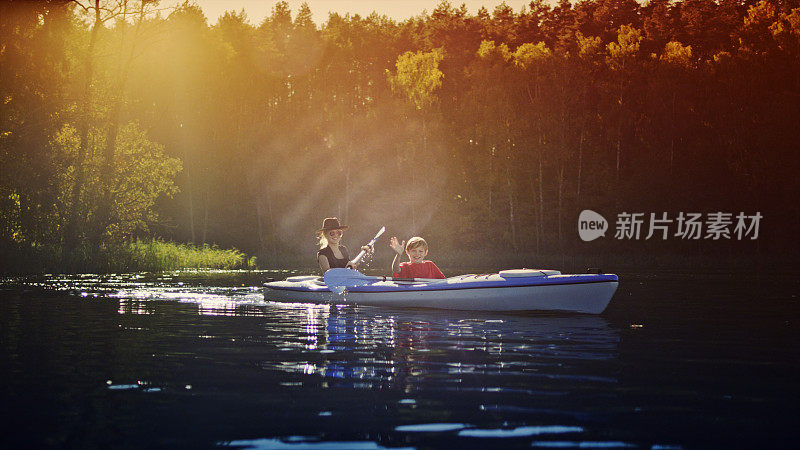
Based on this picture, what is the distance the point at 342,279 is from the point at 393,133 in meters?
22.6

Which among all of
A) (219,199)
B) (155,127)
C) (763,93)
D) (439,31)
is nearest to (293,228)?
(219,199)

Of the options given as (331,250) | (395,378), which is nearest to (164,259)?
(331,250)

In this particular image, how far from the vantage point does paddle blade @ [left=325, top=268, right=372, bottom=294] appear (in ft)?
→ 44.1

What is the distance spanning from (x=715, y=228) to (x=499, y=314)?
20.7m

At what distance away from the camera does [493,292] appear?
12.1 m

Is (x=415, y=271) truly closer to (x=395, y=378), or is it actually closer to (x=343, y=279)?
(x=343, y=279)

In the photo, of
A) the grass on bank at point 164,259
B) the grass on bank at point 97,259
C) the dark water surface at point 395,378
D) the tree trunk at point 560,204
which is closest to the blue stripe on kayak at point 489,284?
the dark water surface at point 395,378

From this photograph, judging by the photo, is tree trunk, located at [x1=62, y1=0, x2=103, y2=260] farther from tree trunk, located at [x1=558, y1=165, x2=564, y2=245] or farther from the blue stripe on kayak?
tree trunk, located at [x1=558, y1=165, x2=564, y2=245]

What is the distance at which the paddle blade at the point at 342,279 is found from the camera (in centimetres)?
1344

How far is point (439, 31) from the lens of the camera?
4647cm

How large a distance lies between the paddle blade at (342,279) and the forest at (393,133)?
11.0 meters

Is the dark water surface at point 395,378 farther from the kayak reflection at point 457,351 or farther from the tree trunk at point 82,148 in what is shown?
the tree trunk at point 82,148

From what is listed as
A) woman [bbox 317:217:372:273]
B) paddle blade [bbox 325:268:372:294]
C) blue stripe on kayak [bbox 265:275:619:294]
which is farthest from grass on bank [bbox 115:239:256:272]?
blue stripe on kayak [bbox 265:275:619:294]

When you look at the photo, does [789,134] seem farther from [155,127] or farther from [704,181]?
[155,127]
